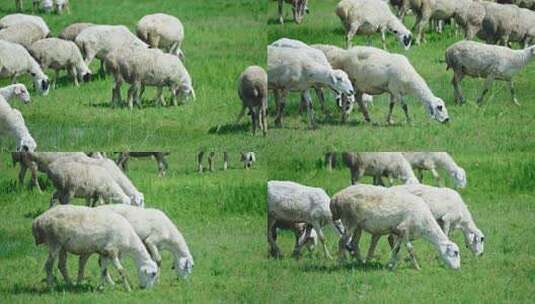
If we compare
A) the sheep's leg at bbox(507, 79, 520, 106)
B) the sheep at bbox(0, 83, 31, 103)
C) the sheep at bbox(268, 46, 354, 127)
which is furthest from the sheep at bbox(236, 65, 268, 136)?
the sheep's leg at bbox(507, 79, 520, 106)

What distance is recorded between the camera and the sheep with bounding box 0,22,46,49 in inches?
313

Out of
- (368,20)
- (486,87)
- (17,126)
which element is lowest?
(17,126)

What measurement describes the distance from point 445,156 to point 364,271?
68cm

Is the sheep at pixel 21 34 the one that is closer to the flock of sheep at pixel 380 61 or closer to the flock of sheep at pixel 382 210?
the flock of sheep at pixel 380 61

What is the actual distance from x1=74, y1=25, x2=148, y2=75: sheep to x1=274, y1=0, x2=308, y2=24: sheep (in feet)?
2.59

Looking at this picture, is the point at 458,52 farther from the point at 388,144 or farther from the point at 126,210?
the point at 126,210

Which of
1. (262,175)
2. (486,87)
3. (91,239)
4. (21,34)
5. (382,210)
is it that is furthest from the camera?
(21,34)

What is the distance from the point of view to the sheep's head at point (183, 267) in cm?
760

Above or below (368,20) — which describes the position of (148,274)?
below

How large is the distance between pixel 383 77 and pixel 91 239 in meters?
1.61

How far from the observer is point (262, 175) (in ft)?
25.1

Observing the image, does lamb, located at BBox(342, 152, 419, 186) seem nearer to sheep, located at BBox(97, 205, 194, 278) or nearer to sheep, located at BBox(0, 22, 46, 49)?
sheep, located at BBox(97, 205, 194, 278)

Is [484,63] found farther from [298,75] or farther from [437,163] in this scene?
[298,75]

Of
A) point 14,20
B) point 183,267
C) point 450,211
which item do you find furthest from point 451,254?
point 14,20
